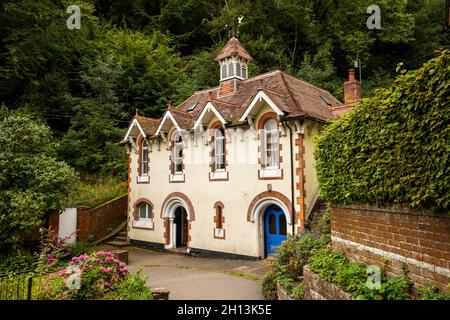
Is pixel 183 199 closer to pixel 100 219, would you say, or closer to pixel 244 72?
pixel 100 219

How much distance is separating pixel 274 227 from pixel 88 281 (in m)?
8.39

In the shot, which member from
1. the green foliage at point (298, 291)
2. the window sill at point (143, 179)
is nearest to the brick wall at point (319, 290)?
the green foliage at point (298, 291)

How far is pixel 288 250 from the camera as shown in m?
9.62

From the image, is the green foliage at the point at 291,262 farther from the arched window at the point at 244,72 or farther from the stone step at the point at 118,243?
the stone step at the point at 118,243

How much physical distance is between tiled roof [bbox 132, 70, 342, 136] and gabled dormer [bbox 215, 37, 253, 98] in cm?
37

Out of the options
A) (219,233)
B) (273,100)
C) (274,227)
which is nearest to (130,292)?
(274,227)

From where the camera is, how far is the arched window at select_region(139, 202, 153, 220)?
19.1 meters

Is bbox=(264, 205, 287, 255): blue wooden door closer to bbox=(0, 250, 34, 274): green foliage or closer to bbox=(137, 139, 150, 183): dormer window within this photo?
bbox=(137, 139, 150, 183): dormer window

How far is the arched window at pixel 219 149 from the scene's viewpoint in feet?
52.1

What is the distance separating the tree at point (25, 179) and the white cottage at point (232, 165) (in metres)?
5.25

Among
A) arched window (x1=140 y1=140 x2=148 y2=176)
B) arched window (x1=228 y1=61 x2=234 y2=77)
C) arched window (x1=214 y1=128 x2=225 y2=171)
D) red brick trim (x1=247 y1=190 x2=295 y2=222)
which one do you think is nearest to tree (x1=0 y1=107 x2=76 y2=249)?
arched window (x1=140 y1=140 x2=148 y2=176)

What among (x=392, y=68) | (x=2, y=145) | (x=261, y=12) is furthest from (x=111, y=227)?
(x=392, y=68)
